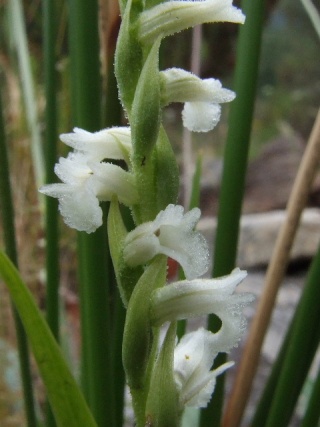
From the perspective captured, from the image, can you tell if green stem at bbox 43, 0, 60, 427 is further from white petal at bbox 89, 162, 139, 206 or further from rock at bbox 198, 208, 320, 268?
rock at bbox 198, 208, 320, 268

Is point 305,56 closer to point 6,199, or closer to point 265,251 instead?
point 265,251

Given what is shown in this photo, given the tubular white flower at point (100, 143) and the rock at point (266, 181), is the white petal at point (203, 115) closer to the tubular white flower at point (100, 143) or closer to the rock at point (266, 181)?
the tubular white flower at point (100, 143)

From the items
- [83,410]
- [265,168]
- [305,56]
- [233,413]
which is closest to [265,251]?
[265,168]

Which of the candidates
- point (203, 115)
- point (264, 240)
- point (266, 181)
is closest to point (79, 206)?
point (203, 115)

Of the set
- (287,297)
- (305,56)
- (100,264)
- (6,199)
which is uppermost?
(305,56)

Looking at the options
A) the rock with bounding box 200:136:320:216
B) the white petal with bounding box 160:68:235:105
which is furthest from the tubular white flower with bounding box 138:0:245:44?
the rock with bounding box 200:136:320:216

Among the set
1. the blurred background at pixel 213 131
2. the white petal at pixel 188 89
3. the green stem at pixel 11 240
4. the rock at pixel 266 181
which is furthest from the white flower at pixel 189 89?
the rock at pixel 266 181

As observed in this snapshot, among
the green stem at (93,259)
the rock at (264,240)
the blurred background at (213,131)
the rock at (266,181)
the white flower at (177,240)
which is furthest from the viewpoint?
the rock at (266,181)
